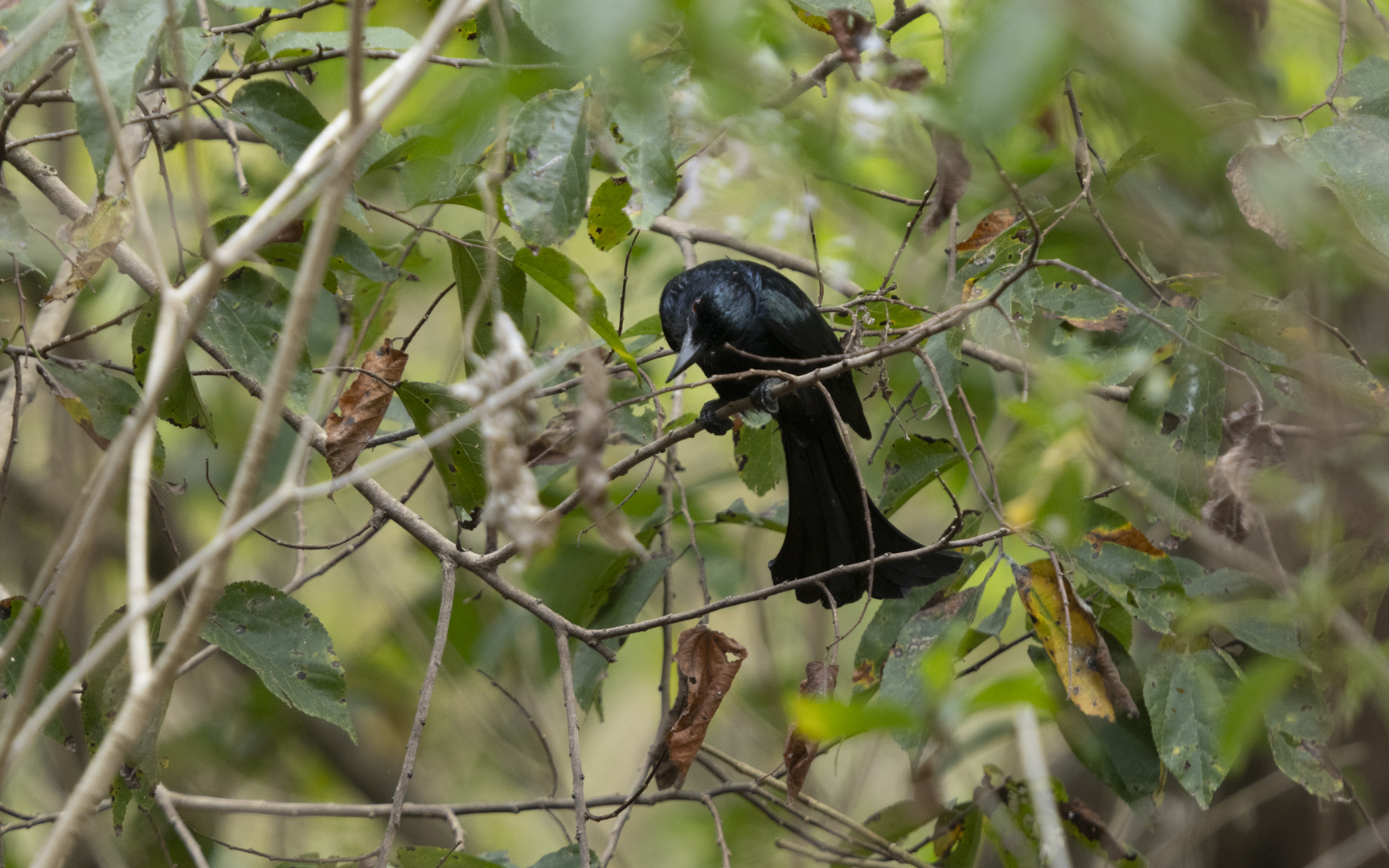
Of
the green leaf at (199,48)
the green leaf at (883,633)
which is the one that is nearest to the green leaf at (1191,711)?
the green leaf at (883,633)

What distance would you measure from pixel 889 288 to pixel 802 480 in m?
0.73

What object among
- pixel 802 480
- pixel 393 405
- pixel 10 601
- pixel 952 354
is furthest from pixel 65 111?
pixel 952 354

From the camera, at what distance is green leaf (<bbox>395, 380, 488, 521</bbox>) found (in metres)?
1.93

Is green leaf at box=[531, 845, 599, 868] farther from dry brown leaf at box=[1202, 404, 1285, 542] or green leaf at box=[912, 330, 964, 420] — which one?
dry brown leaf at box=[1202, 404, 1285, 542]

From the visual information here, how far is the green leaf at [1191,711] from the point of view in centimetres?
190

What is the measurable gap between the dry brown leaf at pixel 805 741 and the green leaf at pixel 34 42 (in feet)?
5.21

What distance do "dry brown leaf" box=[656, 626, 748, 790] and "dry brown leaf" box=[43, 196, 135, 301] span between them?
1.23 meters

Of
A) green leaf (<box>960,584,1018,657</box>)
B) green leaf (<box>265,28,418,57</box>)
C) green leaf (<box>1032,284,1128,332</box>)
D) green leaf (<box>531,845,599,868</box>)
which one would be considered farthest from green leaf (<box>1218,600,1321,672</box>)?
green leaf (<box>265,28,418,57</box>)

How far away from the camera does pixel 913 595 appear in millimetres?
2459

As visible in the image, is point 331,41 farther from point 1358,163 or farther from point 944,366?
point 1358,163

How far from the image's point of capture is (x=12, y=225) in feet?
5.95

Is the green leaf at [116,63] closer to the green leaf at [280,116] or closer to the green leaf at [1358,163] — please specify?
the green leaf at [280,116]

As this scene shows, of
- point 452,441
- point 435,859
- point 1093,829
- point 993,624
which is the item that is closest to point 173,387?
point 452,441

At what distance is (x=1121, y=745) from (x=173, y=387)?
2.13m
